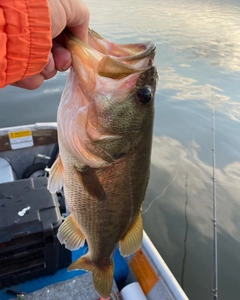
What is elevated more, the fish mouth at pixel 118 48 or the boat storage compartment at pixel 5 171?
the fish mouth at pixel 118 48

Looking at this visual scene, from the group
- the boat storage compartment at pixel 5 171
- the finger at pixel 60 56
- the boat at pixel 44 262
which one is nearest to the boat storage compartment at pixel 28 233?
the boat at pixel 44 262

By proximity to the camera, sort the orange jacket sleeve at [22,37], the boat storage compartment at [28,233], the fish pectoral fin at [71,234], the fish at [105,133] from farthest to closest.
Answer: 1. the boat storage compartment at [28,233]
2. the fish pectoral fin at [71,234]
3. the fish at [105,133]
4. the orange jacket sleeve at [22,37]

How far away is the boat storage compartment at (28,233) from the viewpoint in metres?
2.15

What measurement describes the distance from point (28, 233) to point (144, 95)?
1.39 m

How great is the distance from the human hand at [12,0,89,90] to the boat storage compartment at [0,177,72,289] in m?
1.26

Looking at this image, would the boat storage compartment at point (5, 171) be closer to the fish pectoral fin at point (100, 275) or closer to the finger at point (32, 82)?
the fish pectoral fin at point (100, 275)

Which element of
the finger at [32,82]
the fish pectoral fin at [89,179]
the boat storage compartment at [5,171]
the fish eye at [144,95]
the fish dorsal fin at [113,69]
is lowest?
the boat storage compartment at [5,171]

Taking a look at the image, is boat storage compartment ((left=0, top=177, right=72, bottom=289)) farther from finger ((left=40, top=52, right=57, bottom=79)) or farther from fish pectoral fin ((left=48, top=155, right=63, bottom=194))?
finger ((left=40, top=52, right=57, bottom=79))

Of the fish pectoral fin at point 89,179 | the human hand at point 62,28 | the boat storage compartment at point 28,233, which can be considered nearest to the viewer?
the human hand at point 62,28

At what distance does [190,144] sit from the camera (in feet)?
19.0

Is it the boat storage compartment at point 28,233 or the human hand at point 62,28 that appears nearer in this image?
the human hand at point 62,28

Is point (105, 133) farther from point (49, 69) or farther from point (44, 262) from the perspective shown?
point (44, 262)

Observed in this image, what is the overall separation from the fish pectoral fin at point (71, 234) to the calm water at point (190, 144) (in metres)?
2.52

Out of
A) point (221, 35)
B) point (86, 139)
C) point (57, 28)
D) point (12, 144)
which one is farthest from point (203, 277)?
point (221, 35)
